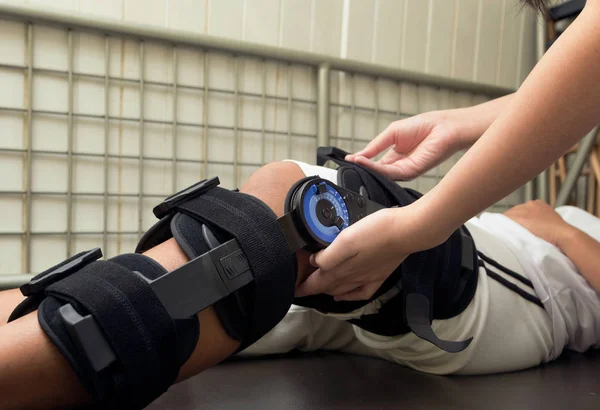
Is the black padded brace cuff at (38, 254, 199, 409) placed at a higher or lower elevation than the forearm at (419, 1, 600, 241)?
lower

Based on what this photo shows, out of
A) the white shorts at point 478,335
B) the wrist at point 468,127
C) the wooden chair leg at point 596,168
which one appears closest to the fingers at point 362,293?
the white shorts at point 478,335

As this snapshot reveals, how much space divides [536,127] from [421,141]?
0.49m

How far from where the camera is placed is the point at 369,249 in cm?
53

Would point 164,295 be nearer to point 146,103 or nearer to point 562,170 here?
point 146,103

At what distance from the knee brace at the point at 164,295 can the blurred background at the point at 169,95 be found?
644 millimetres

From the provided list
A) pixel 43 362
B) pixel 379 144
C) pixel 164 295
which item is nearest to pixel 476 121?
pixel 379 144

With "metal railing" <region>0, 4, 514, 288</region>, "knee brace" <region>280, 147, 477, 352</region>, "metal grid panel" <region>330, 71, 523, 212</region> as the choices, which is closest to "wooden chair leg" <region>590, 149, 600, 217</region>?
"metal grid panel" <region>330, 71, 523, 212</region>

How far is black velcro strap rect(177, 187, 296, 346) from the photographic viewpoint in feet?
1.67

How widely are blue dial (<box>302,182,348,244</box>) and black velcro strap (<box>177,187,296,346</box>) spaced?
37 mm

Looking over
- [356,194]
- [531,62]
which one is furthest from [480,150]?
[531,62]

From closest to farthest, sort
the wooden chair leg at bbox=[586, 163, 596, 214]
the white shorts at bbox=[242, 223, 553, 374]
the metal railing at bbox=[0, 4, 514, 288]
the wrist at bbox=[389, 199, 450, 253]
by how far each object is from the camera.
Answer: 1. the wrist at bbox=[389, 199, 450, 253]
2. the white shorts at bbox=[242, 223, 553, 374]
3. the metal railing at bbox=[0, 4, 514, 288]
4. the wooden chair leg at bbox=[586, 163, 596, 214]

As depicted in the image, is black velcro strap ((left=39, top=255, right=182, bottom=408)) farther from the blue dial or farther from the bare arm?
the bare arm

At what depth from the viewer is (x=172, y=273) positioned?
0.47m

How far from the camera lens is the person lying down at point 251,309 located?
16.8 inches
